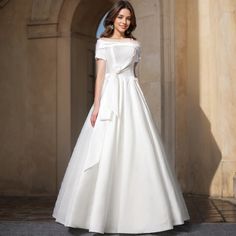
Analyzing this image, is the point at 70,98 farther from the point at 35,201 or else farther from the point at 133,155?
the point at 133,155

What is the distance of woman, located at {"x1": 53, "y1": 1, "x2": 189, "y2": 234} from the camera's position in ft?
12.2

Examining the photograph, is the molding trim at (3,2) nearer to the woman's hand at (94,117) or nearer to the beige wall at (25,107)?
the beige wall at (25,107)

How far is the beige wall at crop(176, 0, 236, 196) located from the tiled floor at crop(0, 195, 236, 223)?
1.26 ft

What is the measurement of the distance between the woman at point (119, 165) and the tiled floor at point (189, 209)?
0.79 meters

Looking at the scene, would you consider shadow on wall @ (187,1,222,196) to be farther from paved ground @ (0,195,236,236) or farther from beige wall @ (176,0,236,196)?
paved ground @ (0,195,236,236)

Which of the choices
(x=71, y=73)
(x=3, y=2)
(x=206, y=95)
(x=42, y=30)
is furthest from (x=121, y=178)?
(x=3, y=2)

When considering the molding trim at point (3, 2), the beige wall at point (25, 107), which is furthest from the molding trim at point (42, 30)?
the molding trim at point (3, 2)

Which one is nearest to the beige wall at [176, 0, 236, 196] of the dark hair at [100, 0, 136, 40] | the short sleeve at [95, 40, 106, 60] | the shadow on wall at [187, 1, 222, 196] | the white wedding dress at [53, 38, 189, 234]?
the shadow on wall at [187, 1, 222, 196]

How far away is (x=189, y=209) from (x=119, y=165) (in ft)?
6.09

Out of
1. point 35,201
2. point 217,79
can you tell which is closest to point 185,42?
point 217,79

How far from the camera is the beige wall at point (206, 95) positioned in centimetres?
603

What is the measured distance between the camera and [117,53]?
4.10m

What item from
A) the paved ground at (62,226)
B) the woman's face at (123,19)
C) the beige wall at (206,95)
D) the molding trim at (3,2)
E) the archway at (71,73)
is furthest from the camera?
the molding trim at (3,2)

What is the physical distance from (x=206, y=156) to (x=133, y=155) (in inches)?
118
